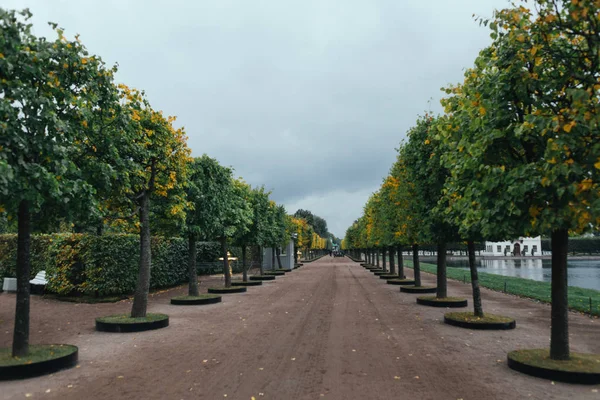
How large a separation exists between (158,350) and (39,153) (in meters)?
4.58

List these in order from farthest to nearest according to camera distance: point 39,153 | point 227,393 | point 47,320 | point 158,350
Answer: point 47,320 < point 158,350 < point 39,153 < point 227,393

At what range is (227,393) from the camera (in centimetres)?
631

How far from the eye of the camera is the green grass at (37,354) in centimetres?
750

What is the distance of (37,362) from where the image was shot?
7.36m

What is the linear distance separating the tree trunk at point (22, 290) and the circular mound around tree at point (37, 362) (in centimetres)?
22

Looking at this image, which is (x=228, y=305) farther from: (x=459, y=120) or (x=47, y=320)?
(x=459, y=120)

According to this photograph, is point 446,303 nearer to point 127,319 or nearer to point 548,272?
point 127,319

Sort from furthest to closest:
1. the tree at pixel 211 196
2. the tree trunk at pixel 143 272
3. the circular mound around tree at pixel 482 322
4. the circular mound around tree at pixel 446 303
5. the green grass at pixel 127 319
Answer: the tree at pixel 211 196 < the circular mound around tree at pixel 446 303 < the tree trunk at pixel 143 272 < the green grass at pixel 127 319 < the circular mound around tree at pixel 482 322

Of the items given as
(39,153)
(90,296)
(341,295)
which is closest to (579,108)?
(39,153)

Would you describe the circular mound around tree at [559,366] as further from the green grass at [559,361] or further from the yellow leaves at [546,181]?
the yellow leaves at [546,181]

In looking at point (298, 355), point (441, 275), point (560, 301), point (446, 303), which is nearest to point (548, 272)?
point (441, 275)

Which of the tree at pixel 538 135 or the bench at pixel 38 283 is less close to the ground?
the tree at pixel 538 135

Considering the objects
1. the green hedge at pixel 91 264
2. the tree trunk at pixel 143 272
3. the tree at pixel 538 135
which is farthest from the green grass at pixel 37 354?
the green hedge at pixel 91 264

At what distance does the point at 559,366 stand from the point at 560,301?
1131mm
